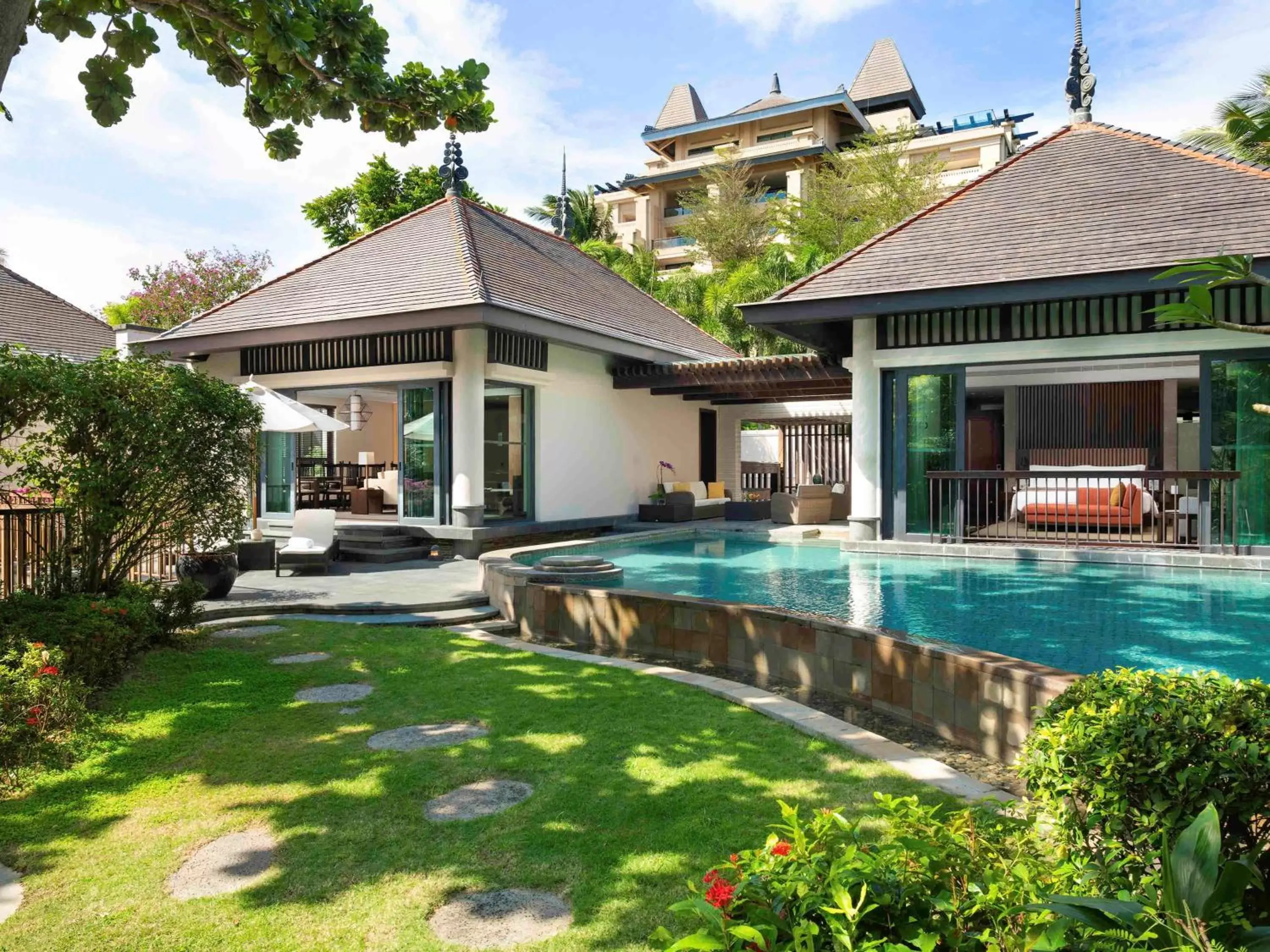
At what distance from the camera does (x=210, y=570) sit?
833 cm

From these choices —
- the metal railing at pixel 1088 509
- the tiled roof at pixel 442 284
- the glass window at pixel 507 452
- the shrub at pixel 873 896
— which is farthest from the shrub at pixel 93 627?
the metal railing at pixel 1088 509

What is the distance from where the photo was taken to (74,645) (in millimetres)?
4988

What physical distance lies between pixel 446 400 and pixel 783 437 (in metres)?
12.1

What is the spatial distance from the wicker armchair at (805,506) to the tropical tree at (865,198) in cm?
1705

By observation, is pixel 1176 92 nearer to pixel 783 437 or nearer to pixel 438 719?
pixel 783 437

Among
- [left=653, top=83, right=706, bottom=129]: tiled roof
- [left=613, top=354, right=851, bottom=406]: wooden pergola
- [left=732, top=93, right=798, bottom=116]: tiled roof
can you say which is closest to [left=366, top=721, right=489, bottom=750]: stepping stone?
[left=613, top=354, right=851, bottom=406]: wooden pergola

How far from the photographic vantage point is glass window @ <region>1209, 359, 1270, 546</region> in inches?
420

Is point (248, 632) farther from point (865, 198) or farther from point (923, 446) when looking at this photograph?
point (865, 198)

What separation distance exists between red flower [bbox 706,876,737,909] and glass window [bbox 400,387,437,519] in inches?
470

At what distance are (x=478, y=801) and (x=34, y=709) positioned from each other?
7.72 ft

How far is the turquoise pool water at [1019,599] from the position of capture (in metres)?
6.06

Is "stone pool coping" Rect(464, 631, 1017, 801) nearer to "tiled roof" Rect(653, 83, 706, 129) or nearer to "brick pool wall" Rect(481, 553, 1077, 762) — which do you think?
"brick pool wall" Rect(481, 553, 1077, 762)

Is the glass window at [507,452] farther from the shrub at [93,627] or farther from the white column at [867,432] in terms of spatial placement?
the shrub at [93,627]

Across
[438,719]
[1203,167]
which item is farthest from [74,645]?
[1203,167]
